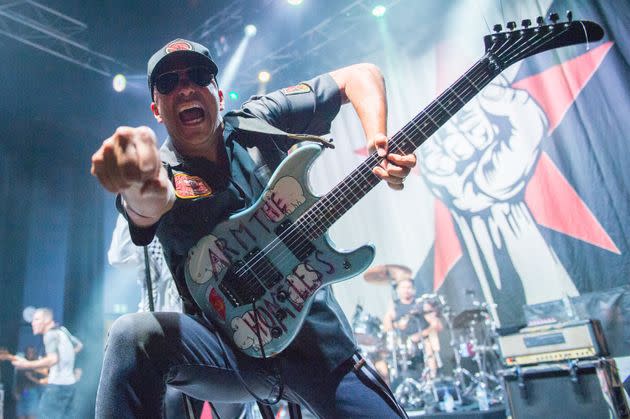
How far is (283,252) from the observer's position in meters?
1.85

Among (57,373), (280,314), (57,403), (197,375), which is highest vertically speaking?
(280,314)

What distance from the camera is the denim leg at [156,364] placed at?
1.35 m

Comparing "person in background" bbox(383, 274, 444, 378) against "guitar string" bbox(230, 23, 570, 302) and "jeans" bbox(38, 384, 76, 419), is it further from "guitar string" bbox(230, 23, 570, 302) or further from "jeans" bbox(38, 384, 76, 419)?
"jeans" bbox(38, 384, 76, 419)

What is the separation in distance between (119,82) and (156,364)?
935cm

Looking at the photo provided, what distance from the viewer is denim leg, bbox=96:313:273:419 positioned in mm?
1351

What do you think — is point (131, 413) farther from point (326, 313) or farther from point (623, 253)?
point (623, 253)

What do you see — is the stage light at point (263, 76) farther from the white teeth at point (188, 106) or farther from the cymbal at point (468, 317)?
the white teeth at point (188, 106)

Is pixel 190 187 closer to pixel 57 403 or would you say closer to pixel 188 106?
pixel 188 106

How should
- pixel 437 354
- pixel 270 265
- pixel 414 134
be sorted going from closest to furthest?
1. pixel 270 265
2. pixel 414 134
3. pixel 437 354

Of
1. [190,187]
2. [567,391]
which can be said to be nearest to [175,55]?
[190,187]

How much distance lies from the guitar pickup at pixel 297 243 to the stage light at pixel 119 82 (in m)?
8.93

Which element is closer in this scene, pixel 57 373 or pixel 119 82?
pixel 57 373

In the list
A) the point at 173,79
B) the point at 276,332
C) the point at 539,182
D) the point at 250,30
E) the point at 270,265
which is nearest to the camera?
the point at 276,332

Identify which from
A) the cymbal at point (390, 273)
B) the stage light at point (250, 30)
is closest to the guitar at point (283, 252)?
the cymbal at point (390, 273)
